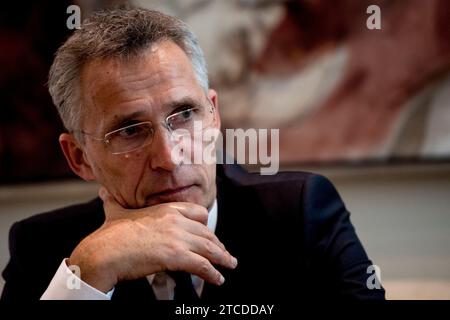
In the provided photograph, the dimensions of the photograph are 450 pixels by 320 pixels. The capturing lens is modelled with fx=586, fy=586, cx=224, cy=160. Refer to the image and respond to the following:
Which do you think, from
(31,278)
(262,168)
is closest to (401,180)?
(262,168)

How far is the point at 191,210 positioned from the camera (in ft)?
4.19

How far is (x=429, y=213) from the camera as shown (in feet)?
7.97

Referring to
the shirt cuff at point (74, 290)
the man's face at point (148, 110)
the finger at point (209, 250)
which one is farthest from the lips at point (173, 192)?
the shirt cuff at point (74, 290)

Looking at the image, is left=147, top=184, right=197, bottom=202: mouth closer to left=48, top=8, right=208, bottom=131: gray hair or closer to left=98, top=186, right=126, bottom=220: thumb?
left=98, top=186, right=126, bottom=220: thumb

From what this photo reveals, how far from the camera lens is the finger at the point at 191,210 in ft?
4.17

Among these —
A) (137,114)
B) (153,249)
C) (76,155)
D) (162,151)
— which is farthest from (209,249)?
(76,155)

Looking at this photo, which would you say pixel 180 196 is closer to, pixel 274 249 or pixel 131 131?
pixel 131 131

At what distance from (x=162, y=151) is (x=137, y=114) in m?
0.10

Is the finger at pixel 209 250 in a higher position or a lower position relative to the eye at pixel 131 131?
lower

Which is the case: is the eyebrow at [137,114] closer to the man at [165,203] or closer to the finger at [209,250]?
the man at [165,203]

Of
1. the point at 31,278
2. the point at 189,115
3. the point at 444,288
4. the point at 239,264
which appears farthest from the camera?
the point at 444,288

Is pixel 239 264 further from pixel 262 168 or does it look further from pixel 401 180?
pixel 401 180

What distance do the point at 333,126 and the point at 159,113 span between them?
1267 mm

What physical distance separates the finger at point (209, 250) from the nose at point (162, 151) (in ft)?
0.53
